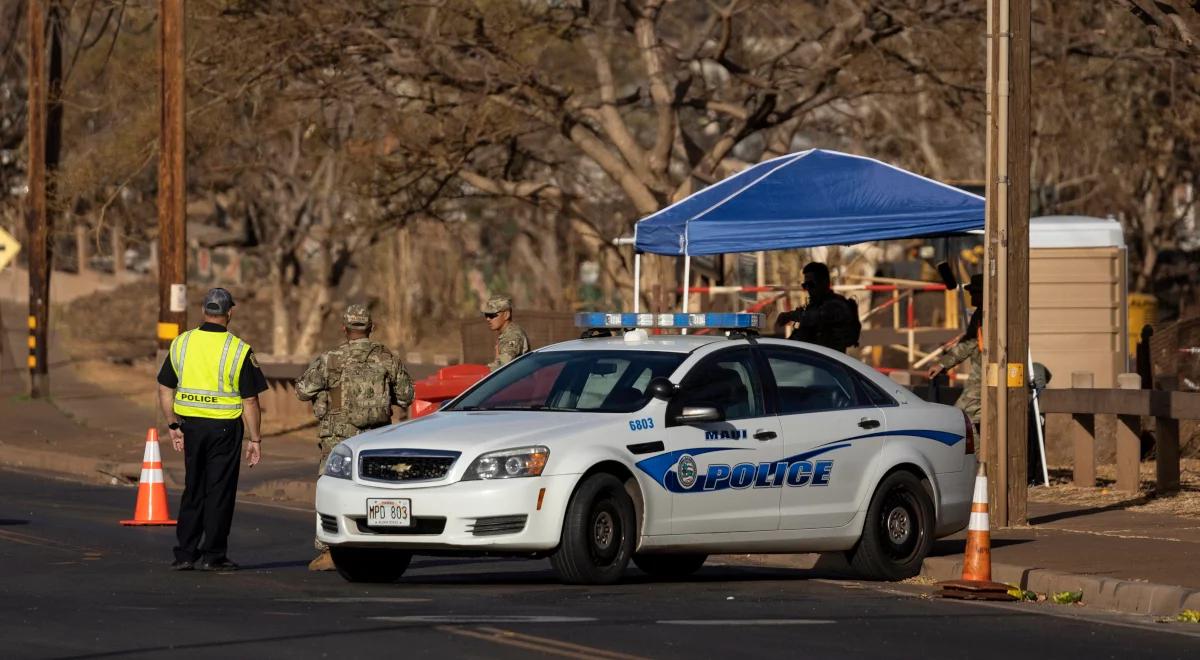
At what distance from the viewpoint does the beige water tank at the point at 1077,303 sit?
22792 mm

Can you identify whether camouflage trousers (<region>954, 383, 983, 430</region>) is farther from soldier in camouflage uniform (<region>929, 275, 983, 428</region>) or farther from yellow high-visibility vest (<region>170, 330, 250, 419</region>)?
yellow high-visibility vest (<region>170, 330, 250, 419</region>)

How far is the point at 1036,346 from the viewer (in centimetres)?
2272

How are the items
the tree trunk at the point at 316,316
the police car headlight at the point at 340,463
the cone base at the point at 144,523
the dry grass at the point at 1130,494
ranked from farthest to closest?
the tree trunk at the point at 316,316 < the dry grass at the point at 1130,494 < the cone base at the point at 144,523 < the police car headlight at the point at 340,463

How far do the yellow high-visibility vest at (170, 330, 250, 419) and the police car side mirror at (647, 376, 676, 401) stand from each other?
2634mm

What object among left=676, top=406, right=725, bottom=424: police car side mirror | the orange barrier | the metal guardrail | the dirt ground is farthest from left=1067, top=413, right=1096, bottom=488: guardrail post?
the dirt ground

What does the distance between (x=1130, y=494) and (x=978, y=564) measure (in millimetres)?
6817

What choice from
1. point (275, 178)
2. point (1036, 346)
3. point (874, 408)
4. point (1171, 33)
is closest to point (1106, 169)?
point (275, 178)

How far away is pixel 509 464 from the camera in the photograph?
37.5 feet

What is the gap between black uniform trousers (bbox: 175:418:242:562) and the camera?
12914mm

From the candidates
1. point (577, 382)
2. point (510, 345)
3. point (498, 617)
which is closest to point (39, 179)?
point (510, 345)

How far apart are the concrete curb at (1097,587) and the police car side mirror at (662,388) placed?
A: 222 centimetres

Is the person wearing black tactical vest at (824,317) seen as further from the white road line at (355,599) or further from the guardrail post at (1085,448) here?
the white road line at (355,599)

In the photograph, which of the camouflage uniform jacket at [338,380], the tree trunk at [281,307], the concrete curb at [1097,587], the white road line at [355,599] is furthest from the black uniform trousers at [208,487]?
the tree trunk at [281,307]

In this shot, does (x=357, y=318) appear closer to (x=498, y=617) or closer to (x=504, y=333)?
(x=504, y=333)
